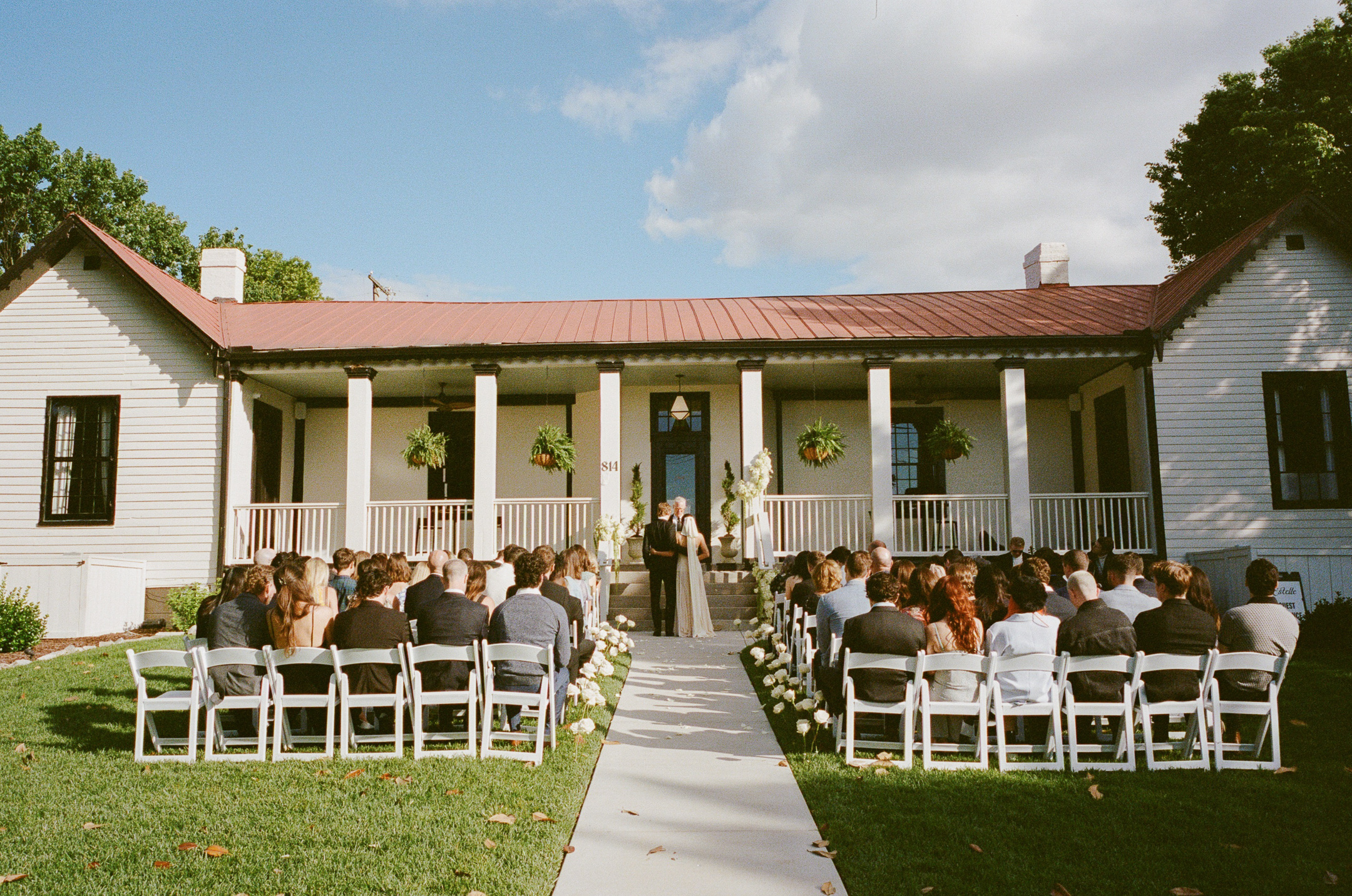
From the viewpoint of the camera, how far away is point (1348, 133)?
Answer: 20.9 m

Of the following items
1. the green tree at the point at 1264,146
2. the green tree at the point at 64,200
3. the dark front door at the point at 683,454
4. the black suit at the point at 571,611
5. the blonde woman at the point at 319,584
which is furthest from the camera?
the green tree at the point at 64,200

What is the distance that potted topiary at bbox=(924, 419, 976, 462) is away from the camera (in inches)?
596

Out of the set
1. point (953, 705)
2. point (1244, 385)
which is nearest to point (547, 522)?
point (953, 705)

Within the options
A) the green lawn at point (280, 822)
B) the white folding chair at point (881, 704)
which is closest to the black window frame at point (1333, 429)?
the white folding chair at point (881, 704)

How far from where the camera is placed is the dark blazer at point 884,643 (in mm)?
6059

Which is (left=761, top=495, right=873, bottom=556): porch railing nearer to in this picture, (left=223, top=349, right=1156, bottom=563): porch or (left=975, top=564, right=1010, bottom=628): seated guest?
(left=223, top=349, right=1156, bottom=563): porch

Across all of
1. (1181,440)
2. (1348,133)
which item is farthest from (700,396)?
(1348,133)

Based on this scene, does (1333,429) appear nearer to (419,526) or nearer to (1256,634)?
(1256,634)

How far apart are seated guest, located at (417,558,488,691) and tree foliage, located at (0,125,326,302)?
29373mm

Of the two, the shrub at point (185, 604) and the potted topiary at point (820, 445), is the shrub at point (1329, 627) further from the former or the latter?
the shrub at point (185, 604)

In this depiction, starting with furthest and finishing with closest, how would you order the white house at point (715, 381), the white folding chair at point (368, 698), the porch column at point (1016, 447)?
the white house at point (715, 381) → the porch column at point (1016, 447) → the white folding chair at point (368, 698)

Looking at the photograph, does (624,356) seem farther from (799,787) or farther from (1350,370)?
(1350,370)

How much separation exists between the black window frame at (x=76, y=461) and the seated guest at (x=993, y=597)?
13916 mm

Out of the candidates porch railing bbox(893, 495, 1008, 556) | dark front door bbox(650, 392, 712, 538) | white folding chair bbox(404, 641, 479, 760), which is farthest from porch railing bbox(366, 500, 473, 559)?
white folding chair bbox(404, 641, 479, 760)
